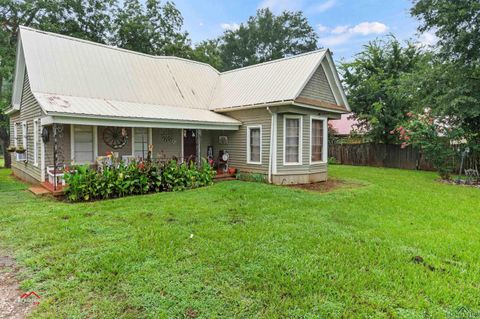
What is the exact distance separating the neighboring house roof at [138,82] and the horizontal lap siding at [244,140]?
1.27ft

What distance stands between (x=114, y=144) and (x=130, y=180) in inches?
106

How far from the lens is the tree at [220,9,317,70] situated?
37.7 metres

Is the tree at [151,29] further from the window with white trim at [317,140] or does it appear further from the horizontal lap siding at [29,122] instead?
the window with white trim at [317,140]

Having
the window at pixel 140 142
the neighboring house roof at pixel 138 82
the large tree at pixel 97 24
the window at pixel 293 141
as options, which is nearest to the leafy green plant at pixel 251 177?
the window at pixel 293 141

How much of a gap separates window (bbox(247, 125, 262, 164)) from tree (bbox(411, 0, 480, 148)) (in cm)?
797

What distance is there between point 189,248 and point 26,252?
2234 mm

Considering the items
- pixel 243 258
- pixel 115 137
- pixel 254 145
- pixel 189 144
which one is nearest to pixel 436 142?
pixel 254 145

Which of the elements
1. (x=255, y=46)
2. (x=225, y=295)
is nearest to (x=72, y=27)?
(x=225, y=295)

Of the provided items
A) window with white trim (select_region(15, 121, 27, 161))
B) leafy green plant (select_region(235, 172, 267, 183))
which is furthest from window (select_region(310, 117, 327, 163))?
window with white trim (select_region(15, 121, 27, 161))

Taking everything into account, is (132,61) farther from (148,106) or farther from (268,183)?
(268,183)

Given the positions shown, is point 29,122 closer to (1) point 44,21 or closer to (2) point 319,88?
(2) point 319,88

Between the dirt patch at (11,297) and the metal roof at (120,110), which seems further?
the metal roof at (120,110)

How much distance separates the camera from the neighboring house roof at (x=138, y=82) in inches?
360

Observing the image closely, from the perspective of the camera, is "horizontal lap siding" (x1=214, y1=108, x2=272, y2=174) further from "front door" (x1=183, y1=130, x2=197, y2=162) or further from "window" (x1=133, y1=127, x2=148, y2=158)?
"window" (x1=133, y1=127, x2=148, y2=158)
